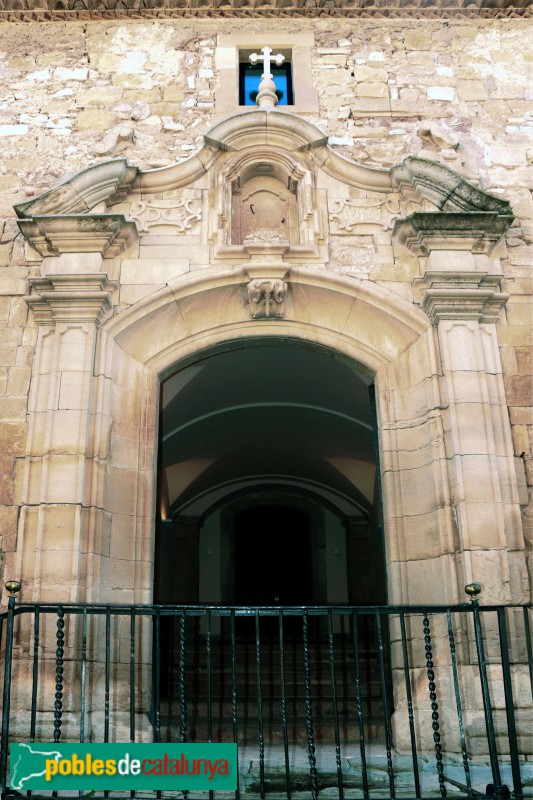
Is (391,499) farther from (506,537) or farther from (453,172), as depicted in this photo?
(453,172)

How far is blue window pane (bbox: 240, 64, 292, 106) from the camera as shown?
21.7 feet

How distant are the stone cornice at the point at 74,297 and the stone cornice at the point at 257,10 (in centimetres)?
279

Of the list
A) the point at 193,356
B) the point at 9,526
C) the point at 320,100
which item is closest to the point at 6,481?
the point at 9,526

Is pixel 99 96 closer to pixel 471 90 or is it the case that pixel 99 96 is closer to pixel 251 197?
pixel 251 197

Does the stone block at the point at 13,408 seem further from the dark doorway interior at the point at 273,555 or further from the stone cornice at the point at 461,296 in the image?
the dark doorway interior at the point at 273,555

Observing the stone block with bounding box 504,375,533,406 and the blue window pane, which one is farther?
the blue window pane

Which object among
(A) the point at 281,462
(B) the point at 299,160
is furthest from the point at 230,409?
(B) the point at 299,160

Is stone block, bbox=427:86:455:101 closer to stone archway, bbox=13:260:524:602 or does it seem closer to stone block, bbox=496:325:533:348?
stone archway, bbox=13:260:524:602

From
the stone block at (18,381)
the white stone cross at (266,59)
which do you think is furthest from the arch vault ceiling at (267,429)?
the white stone cross at (266,59)

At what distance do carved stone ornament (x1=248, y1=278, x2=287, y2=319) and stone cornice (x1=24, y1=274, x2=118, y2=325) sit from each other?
3.36 feet

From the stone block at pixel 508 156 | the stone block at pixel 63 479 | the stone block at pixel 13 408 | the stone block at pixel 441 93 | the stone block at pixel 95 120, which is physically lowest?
the stone block at pixel 63 479

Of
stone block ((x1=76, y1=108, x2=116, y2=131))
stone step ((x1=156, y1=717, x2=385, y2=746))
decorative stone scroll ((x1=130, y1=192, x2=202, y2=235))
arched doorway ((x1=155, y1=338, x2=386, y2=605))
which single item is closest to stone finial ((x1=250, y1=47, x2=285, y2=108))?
decorative stone scroll ((x1=130, y1=192, x2=202, y2=235))

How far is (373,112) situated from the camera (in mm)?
6355

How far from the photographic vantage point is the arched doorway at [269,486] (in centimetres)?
835
